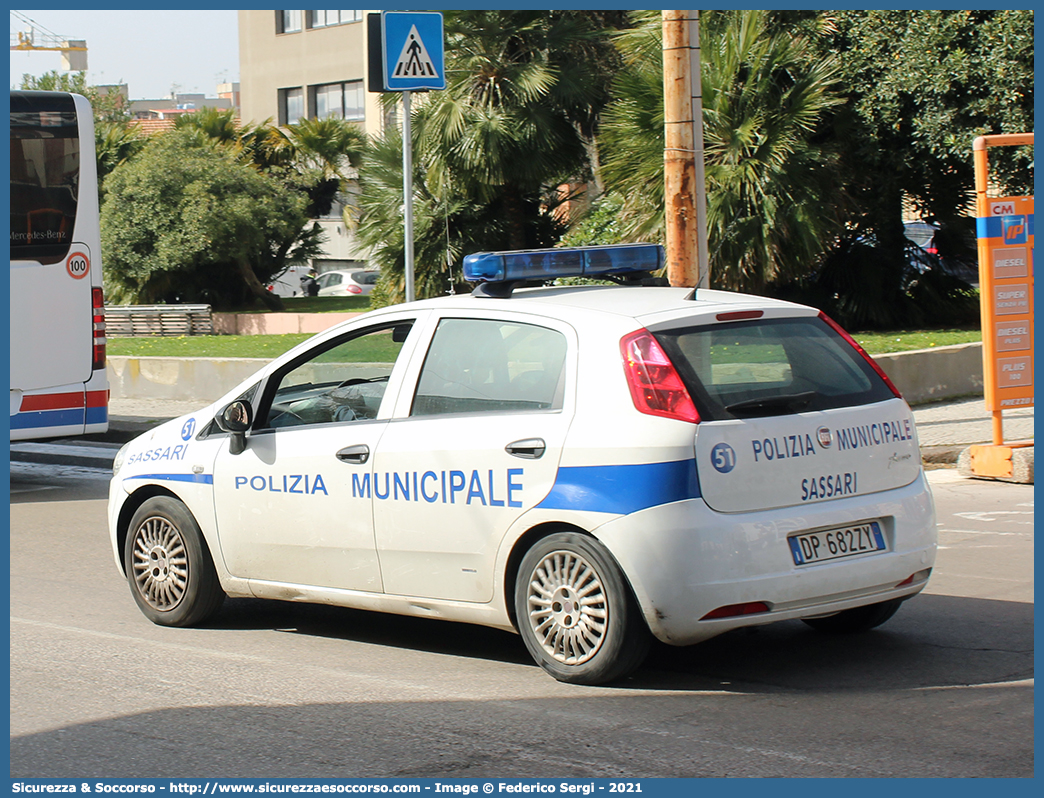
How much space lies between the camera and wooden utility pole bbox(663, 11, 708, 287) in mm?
10703

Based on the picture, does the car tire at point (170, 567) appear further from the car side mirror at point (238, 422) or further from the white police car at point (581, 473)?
the car side mirror at point (238, 422)

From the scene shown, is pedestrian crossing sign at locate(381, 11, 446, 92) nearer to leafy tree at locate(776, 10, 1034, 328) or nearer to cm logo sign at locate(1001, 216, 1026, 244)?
cm logo sign at locate(1001, 216, 1026, 244)

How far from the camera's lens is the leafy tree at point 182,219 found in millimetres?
30016

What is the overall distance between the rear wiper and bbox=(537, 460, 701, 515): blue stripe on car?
358 millimetres

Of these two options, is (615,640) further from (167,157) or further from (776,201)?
(167,157)

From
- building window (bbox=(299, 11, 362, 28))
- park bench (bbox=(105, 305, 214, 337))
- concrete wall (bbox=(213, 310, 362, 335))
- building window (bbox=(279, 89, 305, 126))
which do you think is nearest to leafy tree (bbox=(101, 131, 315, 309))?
concrete wall (bbox=(213, 310, 362, 335))

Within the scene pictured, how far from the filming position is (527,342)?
546cm

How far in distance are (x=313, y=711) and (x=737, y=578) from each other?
1.68m

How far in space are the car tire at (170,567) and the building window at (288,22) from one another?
173 feet

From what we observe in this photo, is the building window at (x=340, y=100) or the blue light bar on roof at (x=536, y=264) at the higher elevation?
the building window at (x=340, y=100)

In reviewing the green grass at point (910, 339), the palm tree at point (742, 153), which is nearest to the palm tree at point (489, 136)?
→ the palm tree at point (742, 153)

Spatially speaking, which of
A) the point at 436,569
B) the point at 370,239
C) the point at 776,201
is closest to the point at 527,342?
the point at 436,569

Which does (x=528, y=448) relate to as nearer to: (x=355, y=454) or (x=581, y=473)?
(x=581, y=473)

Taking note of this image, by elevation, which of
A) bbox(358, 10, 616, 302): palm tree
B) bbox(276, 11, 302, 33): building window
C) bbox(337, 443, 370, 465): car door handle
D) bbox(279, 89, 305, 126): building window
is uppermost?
bbox(276, 11, 302, 33): building window
